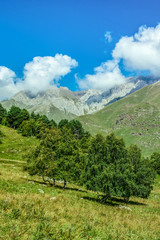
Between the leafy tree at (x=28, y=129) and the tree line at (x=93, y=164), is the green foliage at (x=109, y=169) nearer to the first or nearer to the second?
the tree line at (x=93, y=164)

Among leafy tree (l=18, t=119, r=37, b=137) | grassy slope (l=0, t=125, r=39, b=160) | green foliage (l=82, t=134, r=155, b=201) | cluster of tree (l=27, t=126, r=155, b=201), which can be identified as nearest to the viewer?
green foliage (l=82, t=134, r=155, b=201)

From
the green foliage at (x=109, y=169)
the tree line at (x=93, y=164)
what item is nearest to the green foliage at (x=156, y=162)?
the tree line at (x=93, y=164)

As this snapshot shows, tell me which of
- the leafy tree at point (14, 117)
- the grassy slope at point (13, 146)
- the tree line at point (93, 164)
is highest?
the leafy tree at point (14, 117)

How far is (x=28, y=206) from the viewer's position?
9547 millimetres

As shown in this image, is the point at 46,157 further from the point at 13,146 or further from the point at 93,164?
the point at 13,146

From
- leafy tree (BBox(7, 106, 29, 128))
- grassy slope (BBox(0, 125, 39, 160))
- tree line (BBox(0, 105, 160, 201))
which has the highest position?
leafy tree (BBox(7, 106, 29, 128))

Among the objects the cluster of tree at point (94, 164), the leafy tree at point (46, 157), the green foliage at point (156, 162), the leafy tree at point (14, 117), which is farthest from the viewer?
the green foliage at point (156, 162)

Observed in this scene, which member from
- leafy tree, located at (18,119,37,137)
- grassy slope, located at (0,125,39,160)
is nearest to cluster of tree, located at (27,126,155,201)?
grassy slope, located at (0,125,39,160)

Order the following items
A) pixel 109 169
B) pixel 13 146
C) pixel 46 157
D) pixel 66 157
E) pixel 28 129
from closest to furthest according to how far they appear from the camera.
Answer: pixel 109 169, pixel 46 157, pixel 66 157, pixel 13 146, pixel 28 129

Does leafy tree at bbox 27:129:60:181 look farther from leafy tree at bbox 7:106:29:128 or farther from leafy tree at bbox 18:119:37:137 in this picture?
leafy tree at bbox 7:106:29:128

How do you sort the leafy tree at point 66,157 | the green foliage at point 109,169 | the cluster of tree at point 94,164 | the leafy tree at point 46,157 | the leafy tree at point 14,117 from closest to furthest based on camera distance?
the green foliage at point 109,169, the cluster of tree at point 94,164, the leafy tree at point 66,157, the leafy tree at point 46,157, the leafy tree at point 14,117

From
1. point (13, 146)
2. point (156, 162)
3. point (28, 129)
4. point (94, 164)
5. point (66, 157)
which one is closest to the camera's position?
point (94, 164)

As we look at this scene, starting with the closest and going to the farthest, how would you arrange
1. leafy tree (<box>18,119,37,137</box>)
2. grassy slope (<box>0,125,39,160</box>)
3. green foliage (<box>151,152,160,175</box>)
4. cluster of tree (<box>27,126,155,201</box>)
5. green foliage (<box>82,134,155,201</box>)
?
green foliage (<box>82,134,155,201</box>) < cluster of tree (<box>27,126,155,201</box>) < grassy slope (<box>0,125,39,160</box>) < leafy tree (<box>18,119,37,137</box>) < green foliage (<box>151,152,160,175</box>)

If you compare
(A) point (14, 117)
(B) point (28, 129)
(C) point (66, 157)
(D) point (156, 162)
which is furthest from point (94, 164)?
(D) point (156, 162)
